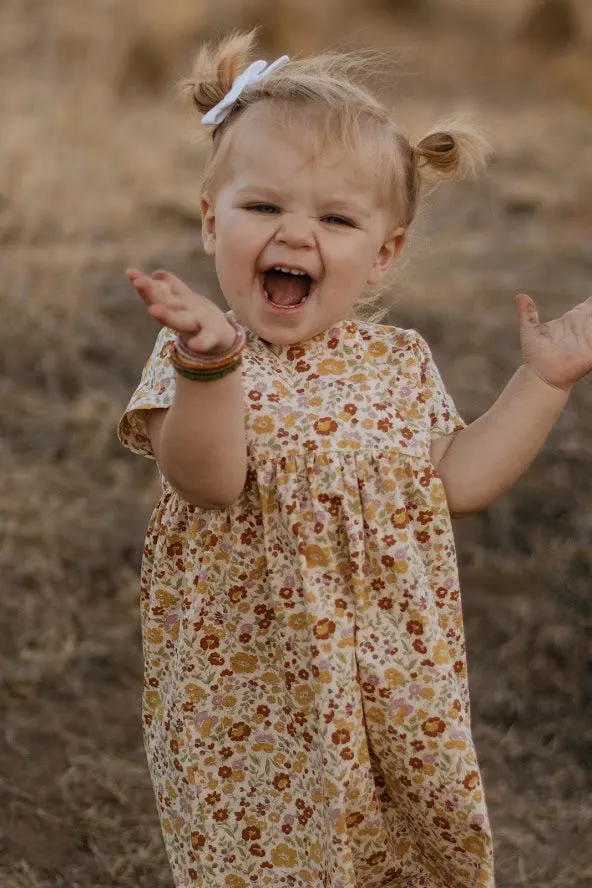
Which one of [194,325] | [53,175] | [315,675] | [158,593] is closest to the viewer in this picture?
[194,325]

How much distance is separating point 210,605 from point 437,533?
1.12 ft

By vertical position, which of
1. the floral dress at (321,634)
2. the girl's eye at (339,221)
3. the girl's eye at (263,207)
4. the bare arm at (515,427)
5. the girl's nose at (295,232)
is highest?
the girl's eye at (263,207)

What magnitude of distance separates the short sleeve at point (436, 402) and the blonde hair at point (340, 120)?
0.21m

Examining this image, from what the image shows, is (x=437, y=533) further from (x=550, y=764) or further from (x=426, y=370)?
(x=550, y=764)

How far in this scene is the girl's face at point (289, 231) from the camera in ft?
5.80

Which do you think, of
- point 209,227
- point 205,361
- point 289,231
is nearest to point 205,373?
point 205,361

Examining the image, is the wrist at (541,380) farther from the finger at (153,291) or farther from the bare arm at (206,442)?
the finger at (153,291)

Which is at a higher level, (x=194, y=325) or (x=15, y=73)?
(x=15, y=73)

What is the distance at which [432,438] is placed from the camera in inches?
75.9

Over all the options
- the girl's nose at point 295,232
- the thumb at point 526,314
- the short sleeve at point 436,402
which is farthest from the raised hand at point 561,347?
the girl's nose at point 295,232

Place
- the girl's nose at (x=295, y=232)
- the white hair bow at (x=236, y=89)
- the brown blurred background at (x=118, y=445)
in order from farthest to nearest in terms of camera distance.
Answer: the brown blurred background at (x=118, y=445) → the white hair bow at (x=236, y=89) → the girl's nose at (x=295, y=232)

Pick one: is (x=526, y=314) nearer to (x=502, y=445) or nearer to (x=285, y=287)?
(x=502, y=445)

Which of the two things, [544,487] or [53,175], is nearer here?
[544,487]

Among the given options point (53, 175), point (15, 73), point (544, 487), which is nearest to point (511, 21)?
point (15, 73)
